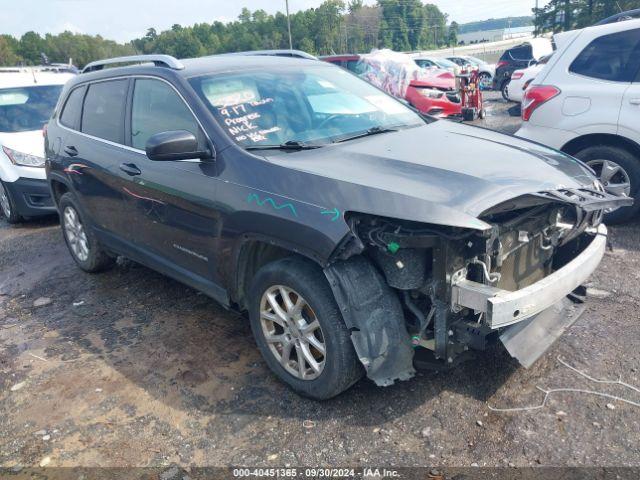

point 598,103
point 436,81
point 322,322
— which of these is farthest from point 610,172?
point 436,81

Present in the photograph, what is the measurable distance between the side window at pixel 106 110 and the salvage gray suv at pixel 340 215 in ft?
0.08

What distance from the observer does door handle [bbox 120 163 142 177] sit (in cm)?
391

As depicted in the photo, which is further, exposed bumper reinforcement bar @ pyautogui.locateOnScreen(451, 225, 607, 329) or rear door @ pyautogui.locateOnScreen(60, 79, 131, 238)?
rear door @ pyautogui.locateOnScreen(60, 79, 131, 238)

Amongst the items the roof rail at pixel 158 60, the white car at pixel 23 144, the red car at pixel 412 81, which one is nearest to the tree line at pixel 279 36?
the red car at pixel 412 81

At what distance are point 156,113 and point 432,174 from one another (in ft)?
6.89

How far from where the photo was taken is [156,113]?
12.6 ft

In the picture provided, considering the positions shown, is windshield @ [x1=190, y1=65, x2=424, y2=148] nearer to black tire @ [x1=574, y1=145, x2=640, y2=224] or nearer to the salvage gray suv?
the salvage gray suv

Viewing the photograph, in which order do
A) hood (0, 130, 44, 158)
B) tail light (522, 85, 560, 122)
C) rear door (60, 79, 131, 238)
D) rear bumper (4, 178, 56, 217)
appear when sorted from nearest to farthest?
rear door (60, 79, 131, 238), tail light (522, 85, 560, 122), rear bumper (4, 178, 56, 217), hood (0, 130, 44, 158)

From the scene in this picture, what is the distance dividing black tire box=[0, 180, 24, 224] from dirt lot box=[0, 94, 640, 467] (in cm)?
347

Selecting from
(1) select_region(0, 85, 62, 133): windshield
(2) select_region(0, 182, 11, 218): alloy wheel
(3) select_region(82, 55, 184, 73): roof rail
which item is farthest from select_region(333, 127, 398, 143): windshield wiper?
(1) select_region(0, 85, 62, 133): windshield

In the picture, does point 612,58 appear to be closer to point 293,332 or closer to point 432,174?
point 432,174

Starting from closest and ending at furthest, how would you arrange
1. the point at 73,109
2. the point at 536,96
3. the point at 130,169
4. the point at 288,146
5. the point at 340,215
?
the point at 340,215, the point at 288,146, the point at 130,169, the point at 73,109, the point at 536,96

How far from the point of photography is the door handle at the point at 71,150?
4.79 meters

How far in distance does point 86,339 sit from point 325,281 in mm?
2268
